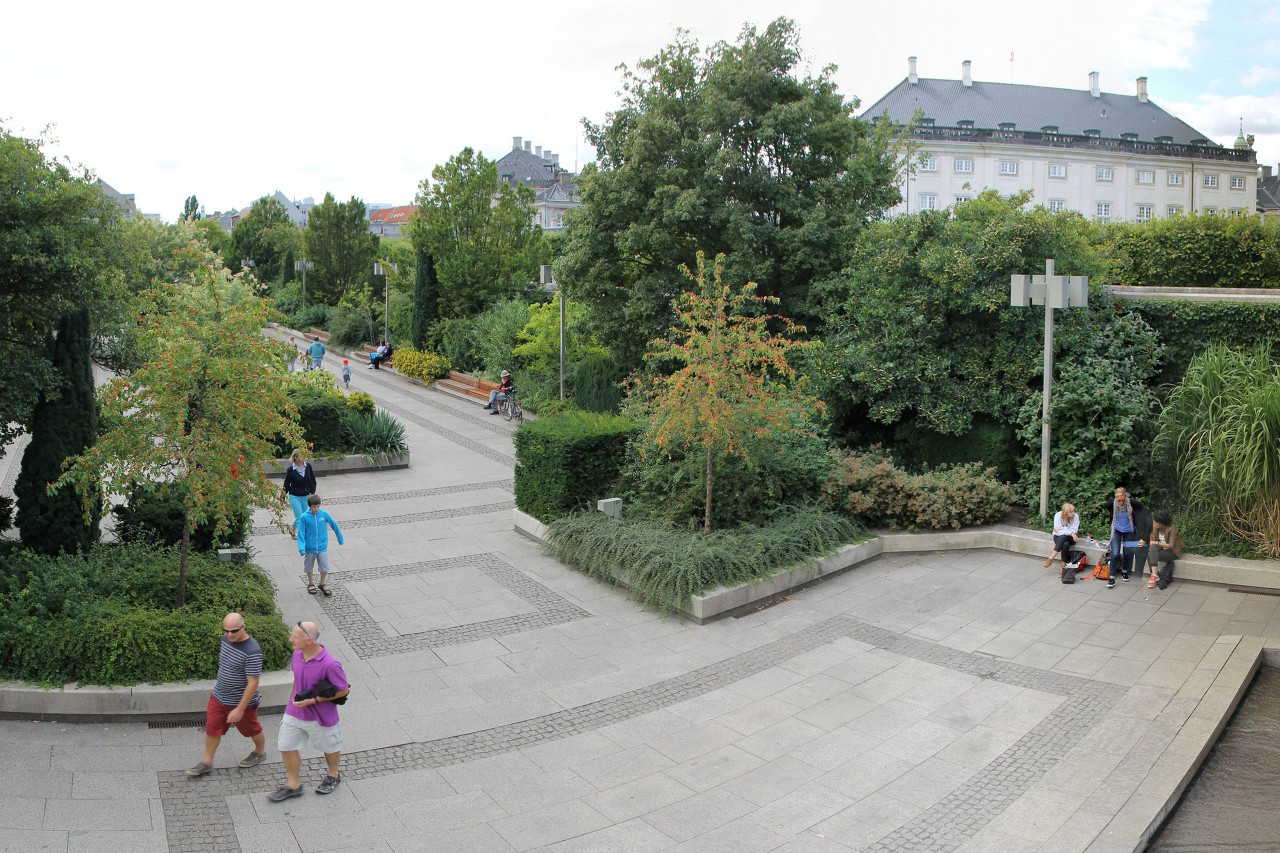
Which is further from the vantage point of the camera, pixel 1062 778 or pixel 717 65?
pixel 717 65

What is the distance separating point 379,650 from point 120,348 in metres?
5.72

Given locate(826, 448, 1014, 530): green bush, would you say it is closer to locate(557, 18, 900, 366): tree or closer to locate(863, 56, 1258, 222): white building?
locate(557, 18, 900, 366): tree

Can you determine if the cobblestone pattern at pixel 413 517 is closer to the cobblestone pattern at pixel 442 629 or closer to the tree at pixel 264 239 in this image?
the cobblestone pattern at pixel 442 629

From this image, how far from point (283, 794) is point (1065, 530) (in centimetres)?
995

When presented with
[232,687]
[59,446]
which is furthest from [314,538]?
[232,687]

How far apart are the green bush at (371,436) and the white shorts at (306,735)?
42.9ft

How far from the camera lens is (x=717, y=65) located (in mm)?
19781

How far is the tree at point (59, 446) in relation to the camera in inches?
417

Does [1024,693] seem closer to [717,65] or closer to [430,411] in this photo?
[717,65]

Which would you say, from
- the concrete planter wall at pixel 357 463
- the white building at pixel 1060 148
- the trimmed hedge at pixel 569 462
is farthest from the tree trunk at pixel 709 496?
the white building at pixel 1060 148

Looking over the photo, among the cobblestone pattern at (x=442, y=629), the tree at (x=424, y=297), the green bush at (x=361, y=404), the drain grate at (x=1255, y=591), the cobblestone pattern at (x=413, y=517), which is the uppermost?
the tree at (x=424, y=297)

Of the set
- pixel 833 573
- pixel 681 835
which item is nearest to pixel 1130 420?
pixel 833 573

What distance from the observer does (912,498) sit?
45.8ft

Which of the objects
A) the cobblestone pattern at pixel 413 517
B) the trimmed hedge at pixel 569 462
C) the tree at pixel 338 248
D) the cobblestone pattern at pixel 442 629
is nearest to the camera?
the cobblestone pattern at pixel 442 629
